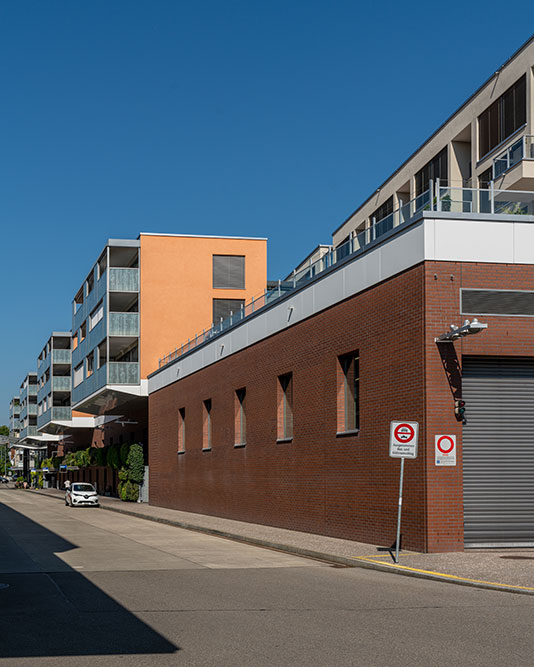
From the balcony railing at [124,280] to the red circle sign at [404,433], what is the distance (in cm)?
3469

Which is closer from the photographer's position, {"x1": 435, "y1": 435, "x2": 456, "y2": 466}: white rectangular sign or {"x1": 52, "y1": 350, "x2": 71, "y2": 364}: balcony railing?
{"x1": 435, "y1": 435, "x2": 456, "y2": 466}: white rectangular sign

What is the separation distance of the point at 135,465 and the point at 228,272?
11.9 metres

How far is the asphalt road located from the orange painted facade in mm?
30967

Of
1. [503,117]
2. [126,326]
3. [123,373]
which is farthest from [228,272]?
[503,117]

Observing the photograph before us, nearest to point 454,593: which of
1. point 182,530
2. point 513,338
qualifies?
point 513,338

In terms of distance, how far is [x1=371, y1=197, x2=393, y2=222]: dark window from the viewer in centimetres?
5717

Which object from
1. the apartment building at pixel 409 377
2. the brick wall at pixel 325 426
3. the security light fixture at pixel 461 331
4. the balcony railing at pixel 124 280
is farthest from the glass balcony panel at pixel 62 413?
the security light fixture at pixel 461 331

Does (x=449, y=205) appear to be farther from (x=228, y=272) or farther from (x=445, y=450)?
(x=228, y=272)

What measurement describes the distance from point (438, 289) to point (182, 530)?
14.4 metres

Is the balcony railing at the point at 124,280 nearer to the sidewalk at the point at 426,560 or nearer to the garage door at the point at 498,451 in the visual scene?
the sidewalk at the point at 426,560

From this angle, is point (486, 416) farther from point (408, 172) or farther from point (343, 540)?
point (408, 172)

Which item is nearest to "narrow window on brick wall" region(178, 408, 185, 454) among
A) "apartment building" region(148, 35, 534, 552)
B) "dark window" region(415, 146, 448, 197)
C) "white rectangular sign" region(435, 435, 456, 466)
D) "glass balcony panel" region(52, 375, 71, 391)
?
"apartment building" region(148, 35, 534, 552)

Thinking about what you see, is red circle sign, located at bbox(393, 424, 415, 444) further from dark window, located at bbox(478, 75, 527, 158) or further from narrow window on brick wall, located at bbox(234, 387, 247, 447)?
dark window, located at bbox(478, 75, 527, 158)

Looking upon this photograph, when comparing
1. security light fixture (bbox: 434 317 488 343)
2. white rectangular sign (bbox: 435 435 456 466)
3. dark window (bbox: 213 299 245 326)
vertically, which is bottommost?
white rectangular sign (bbox: 435 435 456 466)
